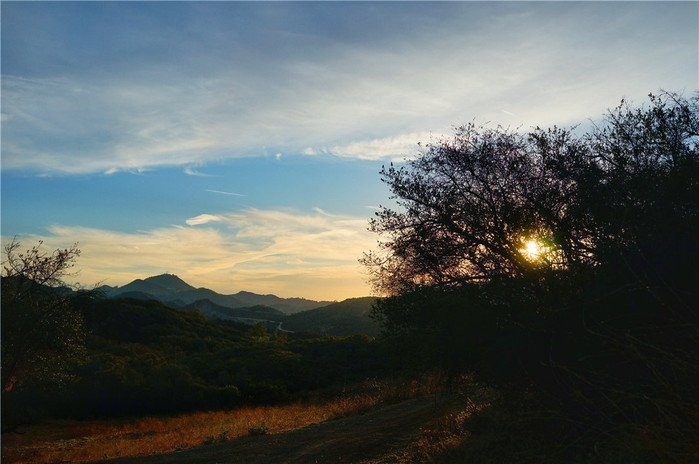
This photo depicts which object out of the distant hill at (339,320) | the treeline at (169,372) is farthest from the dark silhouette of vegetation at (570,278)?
the distant hill at (339,320)

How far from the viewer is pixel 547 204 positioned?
13828mm

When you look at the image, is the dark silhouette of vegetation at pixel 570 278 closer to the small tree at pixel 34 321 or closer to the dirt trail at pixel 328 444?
the dirt trail at pixel 328 444

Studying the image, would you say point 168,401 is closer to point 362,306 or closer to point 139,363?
point 139,363

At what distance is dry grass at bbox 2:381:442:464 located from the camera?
19.1m

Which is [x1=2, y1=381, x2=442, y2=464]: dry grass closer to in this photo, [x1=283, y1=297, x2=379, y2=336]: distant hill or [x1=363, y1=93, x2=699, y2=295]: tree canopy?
[x1=363, y1=93, x2=699, y2=295]: tree canopy

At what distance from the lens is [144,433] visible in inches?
1052

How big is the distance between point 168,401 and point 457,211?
34525 millimetres

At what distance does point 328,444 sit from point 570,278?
949 centimetres

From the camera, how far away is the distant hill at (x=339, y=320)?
4163 inches

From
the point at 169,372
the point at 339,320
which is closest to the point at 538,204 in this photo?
the point at 169,372

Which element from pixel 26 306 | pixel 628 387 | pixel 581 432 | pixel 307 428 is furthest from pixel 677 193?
pixel 26 306

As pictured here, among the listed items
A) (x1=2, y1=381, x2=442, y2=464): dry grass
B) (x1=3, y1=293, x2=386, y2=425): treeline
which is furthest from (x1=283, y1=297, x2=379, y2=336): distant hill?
(x1=2, y1=381, x2=442, y2=464): dry grass

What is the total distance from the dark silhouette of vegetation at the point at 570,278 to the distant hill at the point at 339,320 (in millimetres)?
80774

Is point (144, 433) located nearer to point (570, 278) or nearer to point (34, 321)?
point (34, 321)
